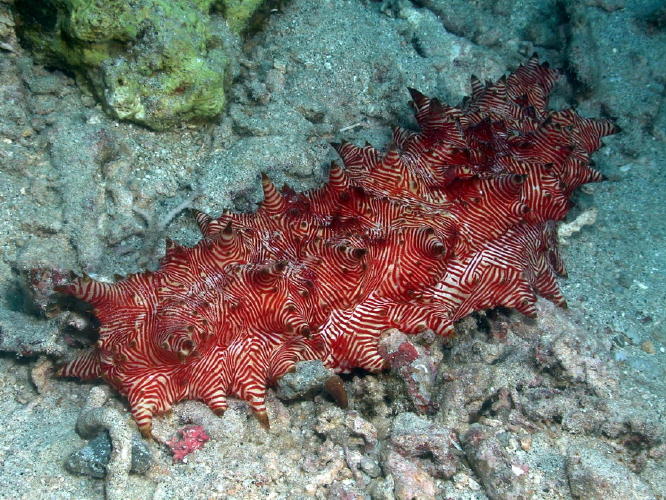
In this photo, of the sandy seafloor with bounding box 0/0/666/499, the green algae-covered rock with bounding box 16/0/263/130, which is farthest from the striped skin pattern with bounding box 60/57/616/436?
the green algae-covered rock with bounding box 16/0/263/130

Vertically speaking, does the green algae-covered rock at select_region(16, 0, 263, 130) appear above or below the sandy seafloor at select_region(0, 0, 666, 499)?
above

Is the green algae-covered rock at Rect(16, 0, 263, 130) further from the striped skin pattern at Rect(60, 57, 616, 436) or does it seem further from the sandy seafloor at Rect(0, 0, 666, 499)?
the striped skin pattern at Rect(60, 57, 616, 436)

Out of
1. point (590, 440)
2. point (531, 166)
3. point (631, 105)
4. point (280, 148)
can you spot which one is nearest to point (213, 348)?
point (280, 148)

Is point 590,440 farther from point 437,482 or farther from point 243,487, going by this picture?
point 243,487

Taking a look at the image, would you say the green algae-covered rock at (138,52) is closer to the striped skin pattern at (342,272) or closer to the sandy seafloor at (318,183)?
the sandy seafloor at (318,183)

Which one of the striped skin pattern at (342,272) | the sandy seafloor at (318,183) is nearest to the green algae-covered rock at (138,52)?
the sandy seafloor at (318,183)

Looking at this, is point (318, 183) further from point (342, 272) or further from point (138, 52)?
point (138, 52)

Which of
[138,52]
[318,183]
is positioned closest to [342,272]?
[318,183]
